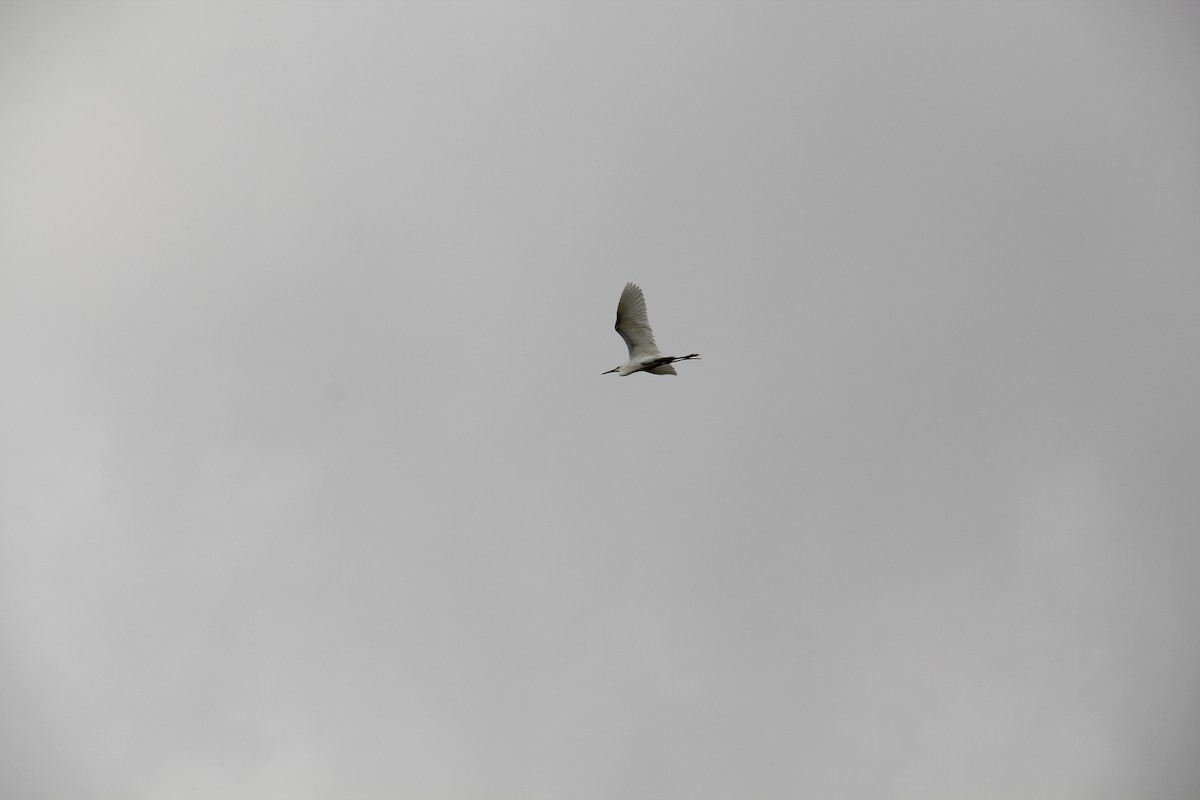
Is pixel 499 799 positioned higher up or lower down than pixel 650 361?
lower down

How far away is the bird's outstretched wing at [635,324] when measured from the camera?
40438mm

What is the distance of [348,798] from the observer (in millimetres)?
184125

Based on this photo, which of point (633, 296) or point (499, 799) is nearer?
point (633, 296)

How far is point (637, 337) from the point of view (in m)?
41.4

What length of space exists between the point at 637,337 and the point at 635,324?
65cm

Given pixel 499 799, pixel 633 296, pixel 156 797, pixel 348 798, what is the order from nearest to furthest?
pixel 633 296 < pixel 499 799 < pixel 348 798 < pixel 156 797

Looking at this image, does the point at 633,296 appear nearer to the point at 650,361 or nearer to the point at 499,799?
the point at 650,361

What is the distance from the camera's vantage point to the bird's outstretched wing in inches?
1592

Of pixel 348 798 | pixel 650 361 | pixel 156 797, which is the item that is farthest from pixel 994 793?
pixel 650 361

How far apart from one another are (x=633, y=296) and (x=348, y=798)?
174161mm

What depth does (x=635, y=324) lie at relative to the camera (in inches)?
1618

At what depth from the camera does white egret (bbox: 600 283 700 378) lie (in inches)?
1591

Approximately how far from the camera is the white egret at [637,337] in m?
40.4

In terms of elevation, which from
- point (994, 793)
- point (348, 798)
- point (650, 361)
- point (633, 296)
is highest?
point (633, 296)
